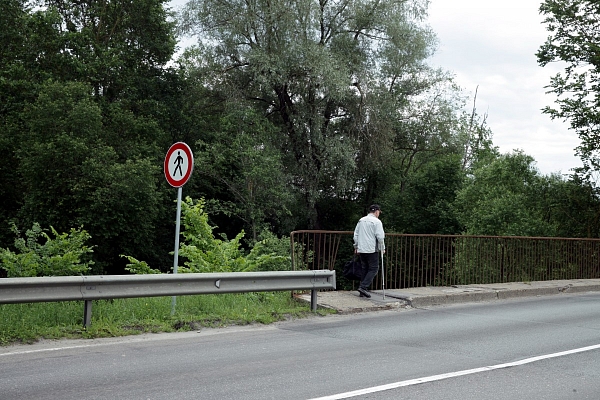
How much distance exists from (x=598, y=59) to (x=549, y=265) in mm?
Result: 13465

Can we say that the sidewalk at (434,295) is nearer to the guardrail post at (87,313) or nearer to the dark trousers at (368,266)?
the dark trousers at (368,266)

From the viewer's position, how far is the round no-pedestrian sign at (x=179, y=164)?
9.20 m

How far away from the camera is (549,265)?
17484 millimetres

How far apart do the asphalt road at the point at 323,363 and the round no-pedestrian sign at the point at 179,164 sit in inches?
91.4

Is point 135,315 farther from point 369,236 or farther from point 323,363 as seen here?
point 369,236

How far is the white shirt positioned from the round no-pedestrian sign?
3.57m

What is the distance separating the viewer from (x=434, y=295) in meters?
12.3

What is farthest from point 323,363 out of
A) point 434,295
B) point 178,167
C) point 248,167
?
point 248,167

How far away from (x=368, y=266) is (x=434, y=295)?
5.74ft

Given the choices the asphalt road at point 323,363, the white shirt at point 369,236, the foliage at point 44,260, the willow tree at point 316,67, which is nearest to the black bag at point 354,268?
the white shirt at point 369,236

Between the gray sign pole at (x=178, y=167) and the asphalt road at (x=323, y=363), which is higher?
the gray sign pole at (x=178, y=167)

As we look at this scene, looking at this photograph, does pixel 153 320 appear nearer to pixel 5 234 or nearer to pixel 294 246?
pixel 294 246

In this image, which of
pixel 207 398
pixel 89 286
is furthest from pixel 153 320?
pixel 207 398

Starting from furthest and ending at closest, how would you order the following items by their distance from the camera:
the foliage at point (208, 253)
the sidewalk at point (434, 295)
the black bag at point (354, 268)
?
→ 1. the foliage at point (208, 253)
2. the black bag at point (354, 268)
3. the sidewalk at point (434, 295)
